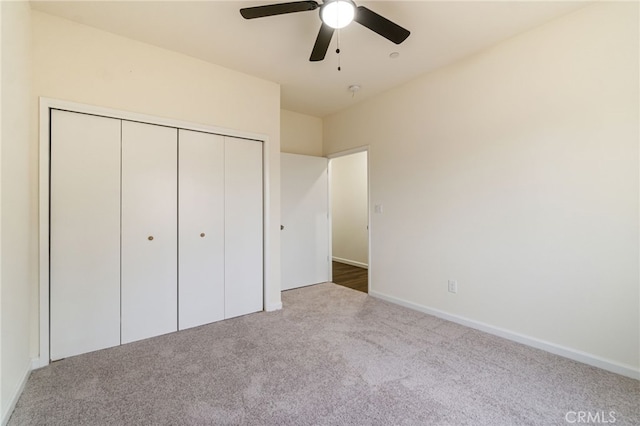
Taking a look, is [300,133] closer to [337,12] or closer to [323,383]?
[337,12]

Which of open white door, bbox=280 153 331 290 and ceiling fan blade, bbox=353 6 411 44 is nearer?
ceiling fan blade, bbox=353 6 411 44

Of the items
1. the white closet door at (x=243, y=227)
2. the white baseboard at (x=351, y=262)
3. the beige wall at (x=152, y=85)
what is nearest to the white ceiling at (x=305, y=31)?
the beige wall at (x=152, y=85)

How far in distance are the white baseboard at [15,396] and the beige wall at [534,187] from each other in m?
3.29

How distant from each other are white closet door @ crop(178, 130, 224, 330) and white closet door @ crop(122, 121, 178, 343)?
71 mm

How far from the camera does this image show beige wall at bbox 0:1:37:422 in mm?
1568

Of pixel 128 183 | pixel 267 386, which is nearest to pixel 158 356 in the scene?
pixel 267 386

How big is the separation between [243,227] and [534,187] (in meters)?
2.76

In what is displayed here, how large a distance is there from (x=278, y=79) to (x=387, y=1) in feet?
5.07

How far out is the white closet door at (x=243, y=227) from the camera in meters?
3.04

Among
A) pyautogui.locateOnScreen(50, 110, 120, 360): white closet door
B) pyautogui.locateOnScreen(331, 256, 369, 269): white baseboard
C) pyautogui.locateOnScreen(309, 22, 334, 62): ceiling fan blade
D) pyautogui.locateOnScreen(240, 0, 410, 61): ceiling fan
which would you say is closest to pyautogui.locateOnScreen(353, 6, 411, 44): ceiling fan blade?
pyautogui.locateOnScreen(240, 0, 410, 61): ceiling fan

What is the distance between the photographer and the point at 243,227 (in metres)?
3.14

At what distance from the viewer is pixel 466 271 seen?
2.84m

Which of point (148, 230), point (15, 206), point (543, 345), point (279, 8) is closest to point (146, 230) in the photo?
point (148, 230)

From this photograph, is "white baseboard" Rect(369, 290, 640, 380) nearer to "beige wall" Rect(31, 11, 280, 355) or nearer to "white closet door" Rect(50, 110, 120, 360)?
"beige wall" Rect(31, 11, 280, 355)
